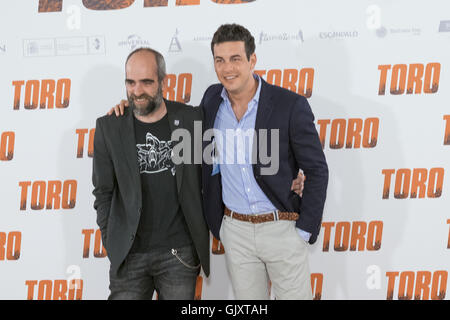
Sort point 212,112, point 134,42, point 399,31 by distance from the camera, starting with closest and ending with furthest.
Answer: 1. point 212,112
2. point 399,31
3. point 134,42

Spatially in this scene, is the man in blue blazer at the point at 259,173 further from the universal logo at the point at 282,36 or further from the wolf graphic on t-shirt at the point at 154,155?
the universal logo at the point at 282,36

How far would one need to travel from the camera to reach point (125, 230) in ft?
8.13

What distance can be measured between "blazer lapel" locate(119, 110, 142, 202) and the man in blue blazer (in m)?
0.44

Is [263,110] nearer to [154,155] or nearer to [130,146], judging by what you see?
[154,155]

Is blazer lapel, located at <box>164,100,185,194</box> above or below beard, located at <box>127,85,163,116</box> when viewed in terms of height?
below

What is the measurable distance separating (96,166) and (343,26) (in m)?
2.03

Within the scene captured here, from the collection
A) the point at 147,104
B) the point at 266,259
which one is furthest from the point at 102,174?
the point at 266,259

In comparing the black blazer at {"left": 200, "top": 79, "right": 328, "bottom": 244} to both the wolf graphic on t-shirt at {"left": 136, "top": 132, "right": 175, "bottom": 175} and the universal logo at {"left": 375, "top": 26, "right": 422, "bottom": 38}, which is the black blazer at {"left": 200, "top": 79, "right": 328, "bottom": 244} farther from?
the universal logo at {"left": 375, "top": 26, "right": 422, "bottom": 38}

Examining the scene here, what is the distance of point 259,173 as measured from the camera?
7.80 feet

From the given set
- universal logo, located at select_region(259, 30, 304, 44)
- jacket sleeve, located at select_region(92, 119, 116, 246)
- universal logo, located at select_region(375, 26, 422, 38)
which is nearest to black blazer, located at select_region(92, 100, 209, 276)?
jacket sleeve, located at select_region(92, 119, 116, 246)

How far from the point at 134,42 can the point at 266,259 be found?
1901 millimetres

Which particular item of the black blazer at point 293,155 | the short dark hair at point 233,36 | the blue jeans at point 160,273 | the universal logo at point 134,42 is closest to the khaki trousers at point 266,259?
the black blazer at point 293,155

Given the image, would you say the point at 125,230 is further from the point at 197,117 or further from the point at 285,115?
the point at 285,115

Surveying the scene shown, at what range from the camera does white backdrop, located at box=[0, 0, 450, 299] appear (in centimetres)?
311
